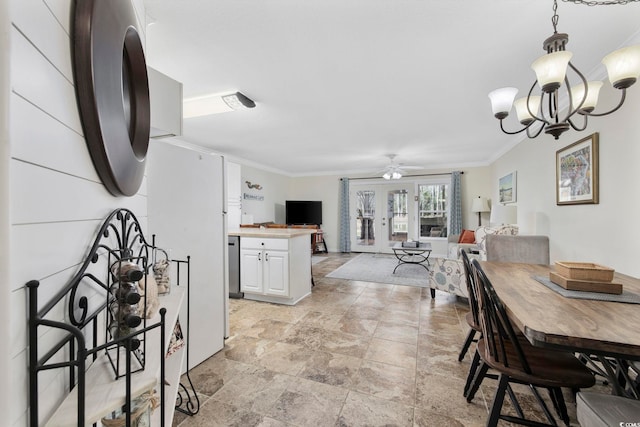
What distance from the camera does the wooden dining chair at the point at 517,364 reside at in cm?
122

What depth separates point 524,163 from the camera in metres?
4.19

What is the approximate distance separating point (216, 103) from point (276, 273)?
2.04 metres

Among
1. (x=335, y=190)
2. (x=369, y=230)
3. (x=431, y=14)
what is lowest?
(x=369, y=230)

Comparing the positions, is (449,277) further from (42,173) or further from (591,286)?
(42,173)

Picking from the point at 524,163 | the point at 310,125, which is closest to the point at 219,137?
the point at 310,125

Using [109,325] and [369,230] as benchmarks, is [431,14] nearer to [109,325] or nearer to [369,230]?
[109,325]

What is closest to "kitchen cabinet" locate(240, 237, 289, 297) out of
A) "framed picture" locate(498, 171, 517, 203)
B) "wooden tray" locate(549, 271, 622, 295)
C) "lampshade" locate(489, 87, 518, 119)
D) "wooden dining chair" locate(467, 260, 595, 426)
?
"wooden dining chair" locate(467, 260, 595, 426)

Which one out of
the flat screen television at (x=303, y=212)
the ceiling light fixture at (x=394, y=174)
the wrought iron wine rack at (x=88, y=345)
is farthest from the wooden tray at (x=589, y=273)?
the flat screen television at (x=303, y=212)

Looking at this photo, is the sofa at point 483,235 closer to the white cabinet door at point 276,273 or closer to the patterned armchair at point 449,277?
the patterned armchair at point 449,277

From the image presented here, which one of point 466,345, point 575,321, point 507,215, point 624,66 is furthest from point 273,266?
point 507,215

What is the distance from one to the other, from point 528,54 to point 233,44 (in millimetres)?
2199

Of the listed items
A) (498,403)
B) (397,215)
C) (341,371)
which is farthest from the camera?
(397,215)

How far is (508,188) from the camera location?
4914 millimetres

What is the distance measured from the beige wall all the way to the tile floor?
1.28 meters
